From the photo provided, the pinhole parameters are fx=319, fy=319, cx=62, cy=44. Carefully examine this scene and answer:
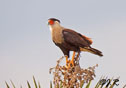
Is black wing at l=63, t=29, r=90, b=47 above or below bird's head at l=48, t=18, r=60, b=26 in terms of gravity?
below

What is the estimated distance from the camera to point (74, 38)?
25.6ft

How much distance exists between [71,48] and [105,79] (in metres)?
1.46

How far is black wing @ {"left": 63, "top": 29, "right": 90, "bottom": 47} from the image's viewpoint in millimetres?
7666

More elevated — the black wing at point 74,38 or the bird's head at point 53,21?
the bird's head at point 53,21

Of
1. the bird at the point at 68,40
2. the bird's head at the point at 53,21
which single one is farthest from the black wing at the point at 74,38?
the bird's head at the point at 53,21

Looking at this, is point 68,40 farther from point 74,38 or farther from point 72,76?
point 72,76

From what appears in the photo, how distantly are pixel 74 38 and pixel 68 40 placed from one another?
0.16 meters

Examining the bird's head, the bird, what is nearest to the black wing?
the bird

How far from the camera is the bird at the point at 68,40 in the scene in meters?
7.65

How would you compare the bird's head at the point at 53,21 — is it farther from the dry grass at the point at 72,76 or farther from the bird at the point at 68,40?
the dry grass at the point at 72,76

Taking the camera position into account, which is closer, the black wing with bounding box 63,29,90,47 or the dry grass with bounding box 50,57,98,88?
the dry grass with bounding box 50,57,98,88

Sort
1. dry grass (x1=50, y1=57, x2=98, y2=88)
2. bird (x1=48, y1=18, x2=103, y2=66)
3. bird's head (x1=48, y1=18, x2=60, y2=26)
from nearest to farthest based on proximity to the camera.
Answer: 1. dry grass (x1=50, y1=57, x2=98, y2=88)
2. bird (x1=48, y1=18, x2=103, y2=66)
3. bird's head (x1=48, y1=18, x2=60, y2=26)

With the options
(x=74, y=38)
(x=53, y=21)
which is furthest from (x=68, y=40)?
(x=53, y=21)

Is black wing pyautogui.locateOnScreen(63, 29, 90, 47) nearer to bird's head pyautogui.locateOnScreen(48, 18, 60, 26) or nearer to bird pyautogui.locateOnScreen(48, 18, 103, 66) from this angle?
bird pyautogui.locateOnScreen(48, 18, 103, 66)
